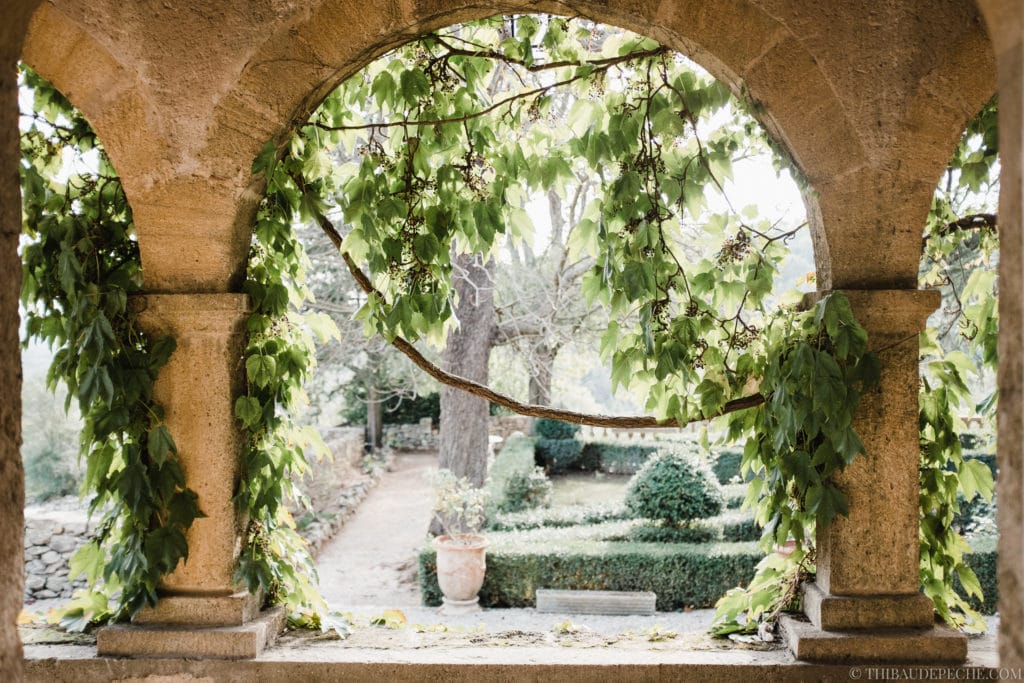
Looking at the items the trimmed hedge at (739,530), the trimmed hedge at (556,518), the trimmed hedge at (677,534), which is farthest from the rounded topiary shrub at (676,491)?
the trimmed hedge at (556,518)

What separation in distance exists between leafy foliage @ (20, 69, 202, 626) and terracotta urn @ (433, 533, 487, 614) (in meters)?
5.31

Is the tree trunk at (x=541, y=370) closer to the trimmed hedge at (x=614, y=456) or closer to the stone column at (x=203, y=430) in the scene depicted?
the trimmed hedge at (x=614, y=456)

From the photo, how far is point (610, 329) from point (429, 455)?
16.7 metres

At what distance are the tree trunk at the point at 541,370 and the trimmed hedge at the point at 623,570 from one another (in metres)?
2.23

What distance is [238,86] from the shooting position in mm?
2035

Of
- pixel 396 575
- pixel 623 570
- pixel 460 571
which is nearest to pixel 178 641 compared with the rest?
pixel 460 571

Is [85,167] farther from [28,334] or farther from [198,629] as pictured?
[198,629]

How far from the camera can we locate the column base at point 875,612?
2084mm

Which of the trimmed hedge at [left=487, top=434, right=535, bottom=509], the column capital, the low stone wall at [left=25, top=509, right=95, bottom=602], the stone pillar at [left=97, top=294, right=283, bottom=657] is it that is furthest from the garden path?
the column capital

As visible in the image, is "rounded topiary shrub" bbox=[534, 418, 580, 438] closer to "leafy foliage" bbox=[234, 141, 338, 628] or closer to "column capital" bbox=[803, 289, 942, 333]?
"leafy foliage" bbox=[234, 141, 338, 628]

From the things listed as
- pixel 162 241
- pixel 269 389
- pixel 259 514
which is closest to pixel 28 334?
pixel 162 241

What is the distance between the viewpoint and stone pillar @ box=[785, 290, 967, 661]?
81.4 inches

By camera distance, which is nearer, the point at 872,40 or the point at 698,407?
the point at 872,40

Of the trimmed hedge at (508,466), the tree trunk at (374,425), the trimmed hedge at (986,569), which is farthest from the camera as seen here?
the tree trunk at (374,425)
